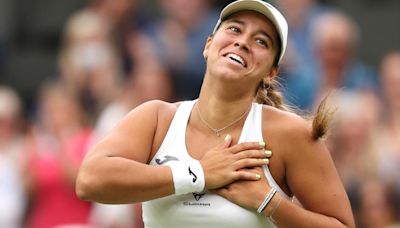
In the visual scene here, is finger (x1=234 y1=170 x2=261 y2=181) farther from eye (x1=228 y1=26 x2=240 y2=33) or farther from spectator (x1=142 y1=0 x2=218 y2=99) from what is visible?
spectator (x1=142 y1=0 x2=218 y2=99)

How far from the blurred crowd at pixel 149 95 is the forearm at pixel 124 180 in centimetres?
321

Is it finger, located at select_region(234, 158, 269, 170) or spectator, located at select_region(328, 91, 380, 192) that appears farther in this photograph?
spectator, located at select_region(328, 91, 380, 192)

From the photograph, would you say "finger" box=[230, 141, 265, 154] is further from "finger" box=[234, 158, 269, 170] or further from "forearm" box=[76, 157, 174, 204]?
"forearm" box=[76, 157, 174, 204]

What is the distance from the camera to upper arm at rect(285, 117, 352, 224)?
5.08 metres

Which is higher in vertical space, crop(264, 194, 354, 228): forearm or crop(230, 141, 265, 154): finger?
crop(230, 141, 265, 154): finger

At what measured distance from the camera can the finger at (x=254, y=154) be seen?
5.06 m

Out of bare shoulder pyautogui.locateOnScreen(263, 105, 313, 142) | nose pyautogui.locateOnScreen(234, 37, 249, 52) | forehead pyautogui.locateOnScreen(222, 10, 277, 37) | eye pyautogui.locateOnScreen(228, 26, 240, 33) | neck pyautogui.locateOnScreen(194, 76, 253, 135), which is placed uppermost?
forehead pyautogui.locateOnScreen(222, 10, 277, 37)

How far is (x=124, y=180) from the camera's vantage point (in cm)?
504

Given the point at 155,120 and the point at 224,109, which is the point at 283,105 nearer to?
the point at 224,109

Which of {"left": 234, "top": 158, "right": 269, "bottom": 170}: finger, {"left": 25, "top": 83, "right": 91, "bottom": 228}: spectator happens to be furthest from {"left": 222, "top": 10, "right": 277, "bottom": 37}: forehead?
{"left": 25, "top": 83, "right": 91, "bottom": 228}: spectator

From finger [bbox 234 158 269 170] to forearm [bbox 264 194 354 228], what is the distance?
15cm

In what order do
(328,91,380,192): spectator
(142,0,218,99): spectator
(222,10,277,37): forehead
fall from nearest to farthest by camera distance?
(222,10,277,37): forehead < (328,91,380,192): spectator < (142,0,218,99): spectator

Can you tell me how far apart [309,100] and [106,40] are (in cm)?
205

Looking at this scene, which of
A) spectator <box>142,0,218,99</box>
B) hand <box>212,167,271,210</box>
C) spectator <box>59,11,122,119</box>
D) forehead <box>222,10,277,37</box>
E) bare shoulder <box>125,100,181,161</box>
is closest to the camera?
hand <box>212,167,271,210</box>
